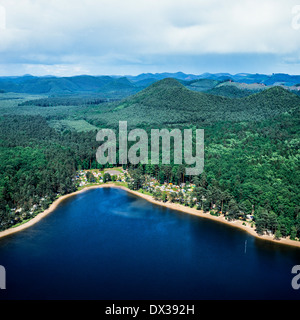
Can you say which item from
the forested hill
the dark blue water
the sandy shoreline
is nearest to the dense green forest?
the forested hill

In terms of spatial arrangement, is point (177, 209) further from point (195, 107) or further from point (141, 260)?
point (195, 107)

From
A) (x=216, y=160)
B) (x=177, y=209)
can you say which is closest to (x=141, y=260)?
(x=177, y=209)

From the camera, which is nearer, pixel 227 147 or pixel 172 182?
pixel 172 182

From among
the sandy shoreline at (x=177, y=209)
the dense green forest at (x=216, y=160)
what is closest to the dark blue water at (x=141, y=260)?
the sandy shoreline at (x=177, y=209)

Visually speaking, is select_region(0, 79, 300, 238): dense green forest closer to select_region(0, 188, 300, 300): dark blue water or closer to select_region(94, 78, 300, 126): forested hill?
select_region(94, 78, 300, 126): forested hill

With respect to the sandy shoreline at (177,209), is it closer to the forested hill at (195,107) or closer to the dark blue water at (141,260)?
the dark blue water at (141,260)
